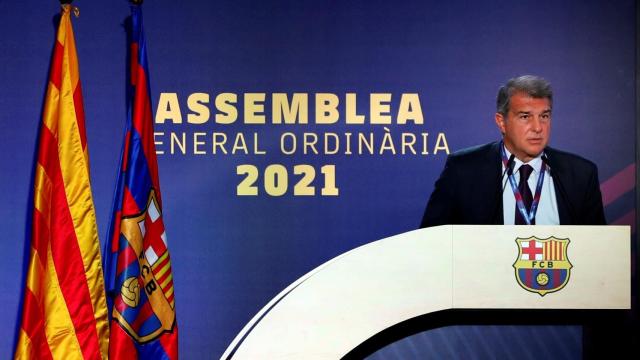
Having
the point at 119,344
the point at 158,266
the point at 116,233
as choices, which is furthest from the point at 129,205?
the point at 119,344

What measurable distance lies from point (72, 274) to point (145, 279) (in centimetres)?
30

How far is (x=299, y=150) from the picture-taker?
3.25 m

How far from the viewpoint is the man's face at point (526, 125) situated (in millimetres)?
3209

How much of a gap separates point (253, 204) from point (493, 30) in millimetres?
1374

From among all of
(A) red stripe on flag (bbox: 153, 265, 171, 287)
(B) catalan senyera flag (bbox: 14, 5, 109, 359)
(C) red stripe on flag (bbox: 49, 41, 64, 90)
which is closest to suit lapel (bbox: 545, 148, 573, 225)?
(A) red stripe on flag (bbox: 153, 265, 171, 287)

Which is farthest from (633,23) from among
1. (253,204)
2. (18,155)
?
(18,155)

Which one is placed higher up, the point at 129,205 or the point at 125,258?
the point at 129,205

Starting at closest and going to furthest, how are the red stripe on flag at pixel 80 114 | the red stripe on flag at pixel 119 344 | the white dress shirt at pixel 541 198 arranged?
the red stripe on flag at pixel 119 344, the red stripe on flag at pixel 80 114, the white dress shirt at pixel 541 198

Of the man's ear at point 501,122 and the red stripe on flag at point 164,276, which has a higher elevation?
the man's ear at point 501,122

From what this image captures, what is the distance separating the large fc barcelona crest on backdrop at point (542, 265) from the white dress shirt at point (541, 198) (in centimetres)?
11

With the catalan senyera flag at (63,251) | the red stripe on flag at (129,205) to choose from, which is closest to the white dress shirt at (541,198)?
the red stripe on flag at (129,205)

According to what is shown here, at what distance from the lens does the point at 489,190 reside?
321 cm

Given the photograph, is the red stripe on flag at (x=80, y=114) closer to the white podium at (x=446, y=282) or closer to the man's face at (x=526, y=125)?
the white podium at (x=446, y=282)

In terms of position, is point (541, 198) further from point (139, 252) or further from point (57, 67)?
point (57, 67)
